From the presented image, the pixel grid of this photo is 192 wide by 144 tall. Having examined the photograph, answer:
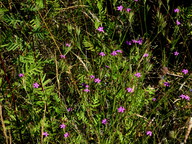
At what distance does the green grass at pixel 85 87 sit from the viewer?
5.11 ft

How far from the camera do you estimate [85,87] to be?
1.91m

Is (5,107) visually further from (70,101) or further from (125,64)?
(125,64)

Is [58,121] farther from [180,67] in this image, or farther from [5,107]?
[180,67]

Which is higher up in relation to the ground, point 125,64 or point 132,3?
point 132,3

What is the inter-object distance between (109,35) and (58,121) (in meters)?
0.95

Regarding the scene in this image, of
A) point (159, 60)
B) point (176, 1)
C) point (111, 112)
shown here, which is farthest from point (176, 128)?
point (176, 1)

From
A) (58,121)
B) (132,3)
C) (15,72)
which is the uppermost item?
(132,3)

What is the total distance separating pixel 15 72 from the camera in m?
1.81

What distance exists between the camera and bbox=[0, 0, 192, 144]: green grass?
1.56m

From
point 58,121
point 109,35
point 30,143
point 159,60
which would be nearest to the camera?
point 30,143

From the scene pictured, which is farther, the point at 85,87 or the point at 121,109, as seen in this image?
the point at 85,87

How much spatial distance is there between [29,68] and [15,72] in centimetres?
23

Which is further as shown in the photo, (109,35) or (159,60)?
(159,60)

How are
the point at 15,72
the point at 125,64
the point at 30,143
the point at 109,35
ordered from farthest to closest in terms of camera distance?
the point at 109,35
the point at 125,64
the point at 15,72
the point at 30,143
